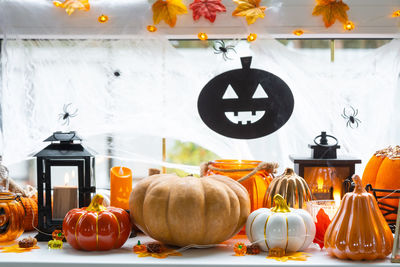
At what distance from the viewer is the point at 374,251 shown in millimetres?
1076

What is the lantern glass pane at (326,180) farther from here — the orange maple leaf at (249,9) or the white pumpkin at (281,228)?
the orange maple leaf at (249,9)

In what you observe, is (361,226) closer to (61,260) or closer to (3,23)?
(61,260)

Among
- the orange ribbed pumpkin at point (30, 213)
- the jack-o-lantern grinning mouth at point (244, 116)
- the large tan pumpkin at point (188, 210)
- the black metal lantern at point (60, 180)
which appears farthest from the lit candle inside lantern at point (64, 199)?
the jack-o-lantern grinning mouth at point (244, 116)

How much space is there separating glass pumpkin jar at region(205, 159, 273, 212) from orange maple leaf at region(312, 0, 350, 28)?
58 cm

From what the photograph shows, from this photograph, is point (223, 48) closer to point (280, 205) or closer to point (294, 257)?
point (280, 205)

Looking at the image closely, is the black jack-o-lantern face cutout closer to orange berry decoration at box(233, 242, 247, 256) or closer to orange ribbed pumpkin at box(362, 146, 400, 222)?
orange ribbed pumpkin at box(362, 146, 400, 222)

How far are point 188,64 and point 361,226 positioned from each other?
84 cm

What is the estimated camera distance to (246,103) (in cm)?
162

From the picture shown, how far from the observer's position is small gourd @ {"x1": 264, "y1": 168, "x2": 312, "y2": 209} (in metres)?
1.30

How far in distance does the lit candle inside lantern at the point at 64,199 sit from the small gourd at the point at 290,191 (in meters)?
0.56

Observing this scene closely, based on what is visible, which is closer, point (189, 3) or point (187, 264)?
point (187, 264)

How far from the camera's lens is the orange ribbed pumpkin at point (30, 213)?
138 cm

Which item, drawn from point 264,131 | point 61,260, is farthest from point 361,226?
point 61,260

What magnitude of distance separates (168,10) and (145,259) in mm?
866
